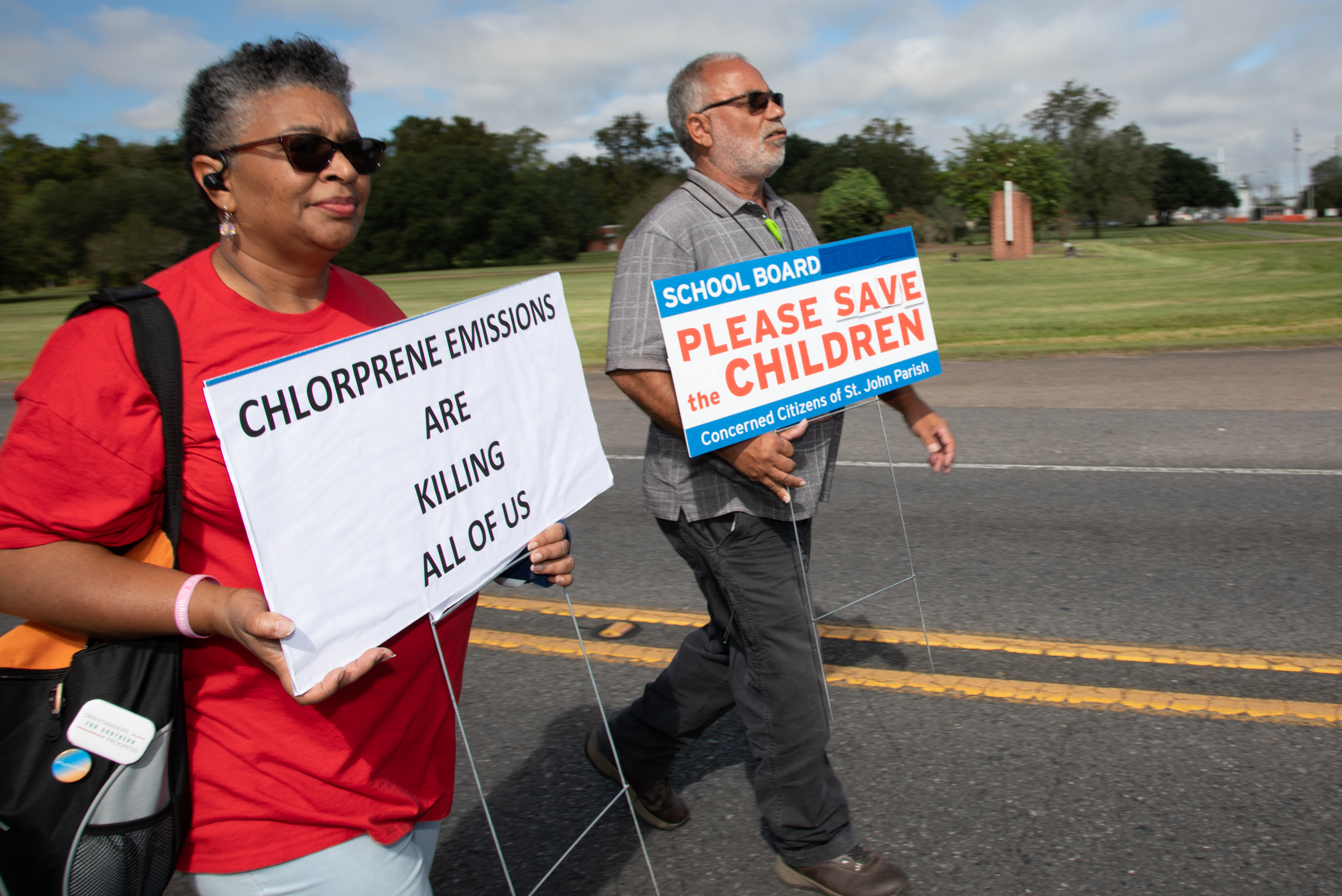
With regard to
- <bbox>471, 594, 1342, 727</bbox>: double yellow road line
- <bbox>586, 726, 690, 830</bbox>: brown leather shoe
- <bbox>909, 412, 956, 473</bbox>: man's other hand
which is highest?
<bbox>909, 412, 956, 473</bbox>: man's other hand

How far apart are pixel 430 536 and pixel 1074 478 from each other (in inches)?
241

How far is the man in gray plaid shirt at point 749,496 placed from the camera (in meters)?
2.72

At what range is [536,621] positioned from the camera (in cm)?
495

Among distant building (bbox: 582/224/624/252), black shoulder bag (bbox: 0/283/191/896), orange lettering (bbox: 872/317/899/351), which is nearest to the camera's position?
black shoulder bag (bbox: 0/283/191/896)

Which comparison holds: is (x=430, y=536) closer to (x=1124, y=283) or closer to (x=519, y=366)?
(x=519, y=366)

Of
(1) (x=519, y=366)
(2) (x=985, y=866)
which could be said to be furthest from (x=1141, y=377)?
(1) (x=519, y=366)

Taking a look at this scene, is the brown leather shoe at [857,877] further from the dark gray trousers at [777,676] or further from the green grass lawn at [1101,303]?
the green grass lawn at [1101,303]

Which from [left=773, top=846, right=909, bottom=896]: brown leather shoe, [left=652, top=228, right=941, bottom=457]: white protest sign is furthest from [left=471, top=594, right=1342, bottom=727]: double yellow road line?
[left=652, top=228, right=941, bottom=457]: white protest sign

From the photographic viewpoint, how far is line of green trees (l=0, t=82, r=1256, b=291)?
4194cm

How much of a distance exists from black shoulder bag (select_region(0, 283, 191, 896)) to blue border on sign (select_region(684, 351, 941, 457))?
4.52 ft

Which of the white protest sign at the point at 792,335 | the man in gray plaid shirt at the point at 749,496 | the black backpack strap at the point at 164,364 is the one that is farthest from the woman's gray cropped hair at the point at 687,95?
the black backpack strap at the point at 164,364

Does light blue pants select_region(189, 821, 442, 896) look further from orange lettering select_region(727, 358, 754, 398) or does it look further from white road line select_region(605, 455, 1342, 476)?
white road line select_region(605, 455, 1342, 476)

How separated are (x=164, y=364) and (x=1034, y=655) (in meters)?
3.52

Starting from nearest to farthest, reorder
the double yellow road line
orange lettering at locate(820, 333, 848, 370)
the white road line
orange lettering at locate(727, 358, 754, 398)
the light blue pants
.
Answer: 1. the light blue pants
2. orange lettering at locate(727, 358, 754, 398)
3. orange lettering at locate(820, 333, 848, 370)
4. the double yellow road line
5. the white road line
